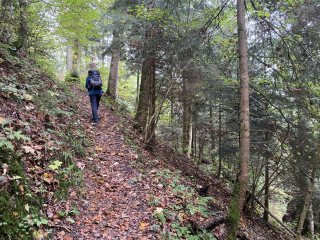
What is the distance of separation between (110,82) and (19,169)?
11261 millimetres

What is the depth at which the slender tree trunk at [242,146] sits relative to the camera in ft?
16.8

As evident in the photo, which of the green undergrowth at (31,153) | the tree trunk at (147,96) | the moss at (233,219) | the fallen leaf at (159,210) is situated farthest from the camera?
the tree trunk at (147,96)

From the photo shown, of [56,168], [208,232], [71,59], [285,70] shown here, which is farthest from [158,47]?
[71,59]

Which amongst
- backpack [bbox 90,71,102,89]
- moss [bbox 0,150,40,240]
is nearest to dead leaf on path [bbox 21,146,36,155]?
moss [bbox 0,150,40,240]

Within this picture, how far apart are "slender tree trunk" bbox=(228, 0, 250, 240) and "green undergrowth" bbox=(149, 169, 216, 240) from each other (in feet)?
1.85

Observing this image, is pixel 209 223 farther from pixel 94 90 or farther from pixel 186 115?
pixel 186 115

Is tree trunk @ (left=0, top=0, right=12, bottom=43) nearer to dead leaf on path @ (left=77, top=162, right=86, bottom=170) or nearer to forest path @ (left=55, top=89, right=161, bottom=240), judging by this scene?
forest path @ (left=55, top=89, right=161, bottom=240)

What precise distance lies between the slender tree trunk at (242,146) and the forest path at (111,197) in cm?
149

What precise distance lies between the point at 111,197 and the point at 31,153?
1.79 metres

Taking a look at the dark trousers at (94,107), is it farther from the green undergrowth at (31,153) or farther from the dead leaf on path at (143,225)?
the dead leaf on path at (143,225)

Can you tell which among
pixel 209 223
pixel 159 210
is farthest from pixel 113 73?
pixel 209 223

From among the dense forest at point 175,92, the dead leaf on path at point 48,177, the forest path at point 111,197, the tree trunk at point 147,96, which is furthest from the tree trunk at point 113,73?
the dead leaf on path at point 48,177

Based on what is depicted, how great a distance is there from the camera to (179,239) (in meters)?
4.75

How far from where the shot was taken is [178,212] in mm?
5547
